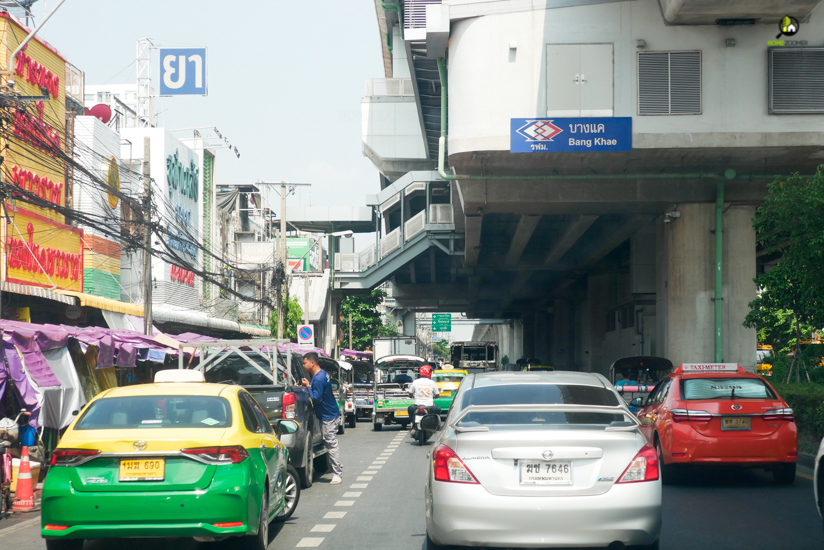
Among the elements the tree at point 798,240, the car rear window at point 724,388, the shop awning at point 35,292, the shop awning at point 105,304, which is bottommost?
the car rear window at point 724,388

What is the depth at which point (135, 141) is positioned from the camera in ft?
134

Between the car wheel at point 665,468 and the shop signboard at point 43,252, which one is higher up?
the shop signboard at point 43,252

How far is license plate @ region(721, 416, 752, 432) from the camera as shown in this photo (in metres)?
11.4

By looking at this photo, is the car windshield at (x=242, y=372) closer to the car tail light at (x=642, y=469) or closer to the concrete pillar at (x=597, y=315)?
the car tail light at (x=642, y=469)

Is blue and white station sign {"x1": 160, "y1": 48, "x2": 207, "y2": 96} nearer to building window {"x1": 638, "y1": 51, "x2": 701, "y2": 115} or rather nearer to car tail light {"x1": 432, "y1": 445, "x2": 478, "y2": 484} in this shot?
building window {"x1": 638, "y1": 51, "x2": 701, "y2": 115}

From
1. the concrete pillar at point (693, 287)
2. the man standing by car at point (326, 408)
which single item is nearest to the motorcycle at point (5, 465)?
the man standing by car at point (326, 408)

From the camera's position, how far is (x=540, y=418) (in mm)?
6777

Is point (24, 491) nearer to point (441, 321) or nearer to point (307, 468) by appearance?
point (307, 468)

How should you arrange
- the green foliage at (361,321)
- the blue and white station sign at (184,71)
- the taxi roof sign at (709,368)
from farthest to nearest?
the green foliage at (361,321), the blue and white station sign at (184,71), the taxi roof sign at (709,368)

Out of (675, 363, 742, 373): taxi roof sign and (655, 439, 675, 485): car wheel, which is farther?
(675, 363, 742, 373): taxi roof sign

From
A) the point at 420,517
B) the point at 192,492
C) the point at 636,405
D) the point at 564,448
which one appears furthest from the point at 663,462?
the point at 192,492

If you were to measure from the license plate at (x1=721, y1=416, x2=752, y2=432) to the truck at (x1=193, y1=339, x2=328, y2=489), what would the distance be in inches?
206

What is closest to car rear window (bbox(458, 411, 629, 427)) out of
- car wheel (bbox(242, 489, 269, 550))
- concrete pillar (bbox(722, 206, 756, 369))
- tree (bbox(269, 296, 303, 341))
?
car wheel (bbox(242, 489, 269, 550))

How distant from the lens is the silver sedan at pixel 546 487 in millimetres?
6211
